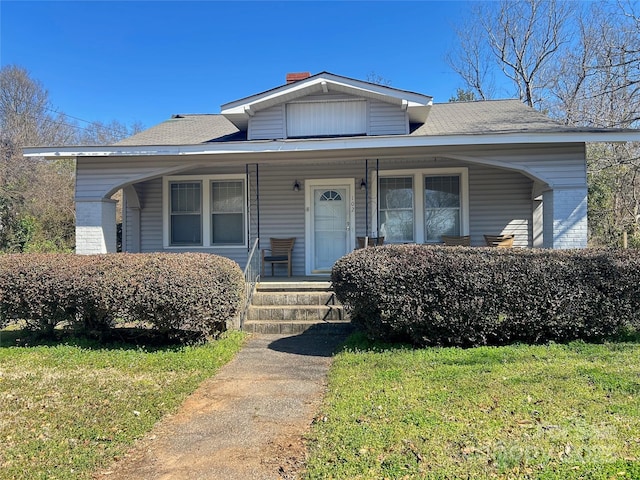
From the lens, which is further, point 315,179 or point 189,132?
point 189,132

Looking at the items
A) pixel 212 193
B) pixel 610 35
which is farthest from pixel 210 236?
pixel 610 35

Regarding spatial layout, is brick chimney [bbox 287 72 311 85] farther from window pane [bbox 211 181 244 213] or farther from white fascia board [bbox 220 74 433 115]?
window pane [bbox 211 181 244 213]

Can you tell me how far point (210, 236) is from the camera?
10.4 meters

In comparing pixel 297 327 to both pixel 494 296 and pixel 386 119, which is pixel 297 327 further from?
pixel 386 119

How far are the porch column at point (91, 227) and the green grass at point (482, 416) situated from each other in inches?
214

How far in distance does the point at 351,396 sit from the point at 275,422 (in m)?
0.77

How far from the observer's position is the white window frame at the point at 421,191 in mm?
9648

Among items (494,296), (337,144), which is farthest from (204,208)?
(494,296)

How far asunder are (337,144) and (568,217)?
4.06 m

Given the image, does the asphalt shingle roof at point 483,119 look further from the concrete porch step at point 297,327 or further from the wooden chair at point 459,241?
the concrete porch step at point 297,327

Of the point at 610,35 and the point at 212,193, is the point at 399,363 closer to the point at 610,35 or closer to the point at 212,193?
the point at 212,193

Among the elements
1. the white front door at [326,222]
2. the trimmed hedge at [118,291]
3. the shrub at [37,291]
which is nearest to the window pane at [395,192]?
the white front door at [326,222]

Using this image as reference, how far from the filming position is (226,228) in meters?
10.4

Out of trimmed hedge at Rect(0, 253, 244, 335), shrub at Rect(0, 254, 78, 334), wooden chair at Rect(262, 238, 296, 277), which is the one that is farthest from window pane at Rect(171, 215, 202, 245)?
shrub at Rect(0, 254, 78, 334)
